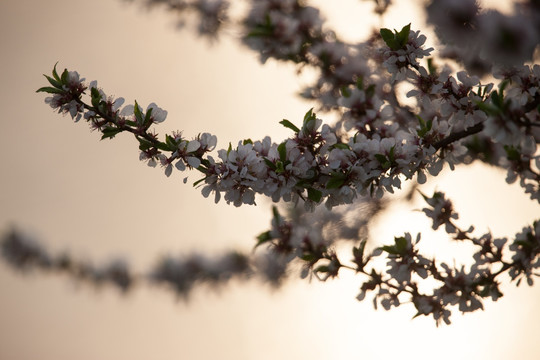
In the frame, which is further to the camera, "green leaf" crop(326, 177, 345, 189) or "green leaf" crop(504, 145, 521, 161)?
"green leaf" crop(504, 145, 521, 161)

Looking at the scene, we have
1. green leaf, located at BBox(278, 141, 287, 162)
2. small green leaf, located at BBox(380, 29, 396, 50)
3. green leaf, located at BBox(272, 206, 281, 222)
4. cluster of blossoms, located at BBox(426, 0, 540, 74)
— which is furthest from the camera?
green leaf, located at BBox(272, 206, 281, 222)

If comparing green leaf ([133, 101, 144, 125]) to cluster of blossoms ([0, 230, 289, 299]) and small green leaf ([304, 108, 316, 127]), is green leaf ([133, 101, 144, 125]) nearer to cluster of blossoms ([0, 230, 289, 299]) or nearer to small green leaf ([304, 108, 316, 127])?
small green leaf ([304, 108, 316, 127])

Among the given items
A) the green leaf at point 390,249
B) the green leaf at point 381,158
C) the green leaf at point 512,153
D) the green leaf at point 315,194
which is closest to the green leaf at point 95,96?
the green leaf at point 315,194

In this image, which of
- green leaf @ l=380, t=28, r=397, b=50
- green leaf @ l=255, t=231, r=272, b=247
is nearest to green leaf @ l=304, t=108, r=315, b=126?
green leaf @ l=380, t=28, r=397, b=50

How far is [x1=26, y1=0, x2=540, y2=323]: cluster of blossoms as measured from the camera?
1137 millimetres

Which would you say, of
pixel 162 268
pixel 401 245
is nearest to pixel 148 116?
pixel 401 245

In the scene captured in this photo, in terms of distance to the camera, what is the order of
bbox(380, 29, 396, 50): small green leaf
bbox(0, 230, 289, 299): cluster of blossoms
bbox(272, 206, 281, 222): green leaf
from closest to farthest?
bbox(380, 29, 396, 50): small green leaf < bbox(272, 206, 281, 222): green leaf < bbox(0, 230, 289, 299): cluster of blossoms

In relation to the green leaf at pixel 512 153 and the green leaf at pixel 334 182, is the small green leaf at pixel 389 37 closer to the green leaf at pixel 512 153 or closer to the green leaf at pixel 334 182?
the green leaf at pixel 334 182

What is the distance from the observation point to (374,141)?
1.15 m

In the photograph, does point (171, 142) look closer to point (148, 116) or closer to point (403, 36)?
point (148, 116)

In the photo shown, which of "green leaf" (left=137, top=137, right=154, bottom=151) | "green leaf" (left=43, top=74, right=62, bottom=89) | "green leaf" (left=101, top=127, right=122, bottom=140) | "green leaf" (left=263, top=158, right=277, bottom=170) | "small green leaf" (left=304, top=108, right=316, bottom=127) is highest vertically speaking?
"small green leaf" (left=304, top=108, right=316, bottom=127)

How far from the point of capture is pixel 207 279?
364cm

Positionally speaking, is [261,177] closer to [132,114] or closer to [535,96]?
[132,114]

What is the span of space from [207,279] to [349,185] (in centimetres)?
264
